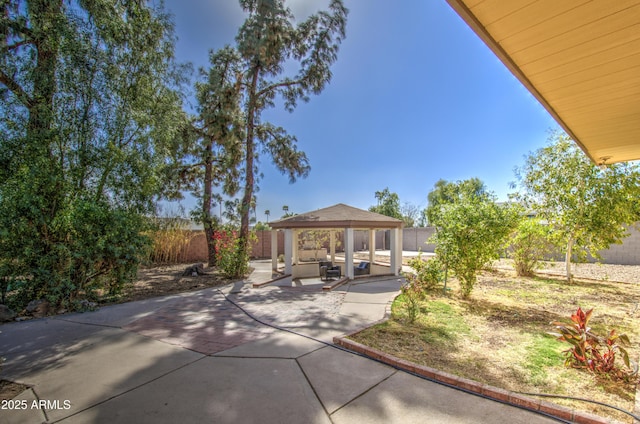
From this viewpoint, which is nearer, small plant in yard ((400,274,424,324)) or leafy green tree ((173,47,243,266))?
small plant in yard ((400,274,424,324))

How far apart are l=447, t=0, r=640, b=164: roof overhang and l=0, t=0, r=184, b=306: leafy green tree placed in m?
7.60

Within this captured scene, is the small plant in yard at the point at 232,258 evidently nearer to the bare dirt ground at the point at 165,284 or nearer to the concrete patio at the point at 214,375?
the bare dirt ground at the point at 165,284

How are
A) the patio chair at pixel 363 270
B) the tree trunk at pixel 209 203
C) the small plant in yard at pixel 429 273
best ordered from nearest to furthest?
the small plant in yard at pixel 429 273
the patio chair at pixel 363 270
the tree trunk at pixel 209 203

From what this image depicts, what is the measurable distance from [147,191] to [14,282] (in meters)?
3.09

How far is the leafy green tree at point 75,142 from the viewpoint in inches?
226

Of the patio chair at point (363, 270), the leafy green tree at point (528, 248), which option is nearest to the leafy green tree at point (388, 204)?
the leafy green tree at point (528, 248)

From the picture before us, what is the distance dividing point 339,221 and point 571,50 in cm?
812

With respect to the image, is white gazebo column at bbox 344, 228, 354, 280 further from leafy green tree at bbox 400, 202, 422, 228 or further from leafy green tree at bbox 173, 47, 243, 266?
leafy green tree at bbox 400, 202, 422, 228

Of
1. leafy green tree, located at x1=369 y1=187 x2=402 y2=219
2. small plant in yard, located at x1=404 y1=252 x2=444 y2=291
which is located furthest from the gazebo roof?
leafy green tree, located at x1=369 y1=187 x2=402 y2=219

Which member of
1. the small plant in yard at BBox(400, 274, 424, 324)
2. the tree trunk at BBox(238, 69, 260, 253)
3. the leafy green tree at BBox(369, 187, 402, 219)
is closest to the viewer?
the small plant in yard at BBox(400, 274, 424, 324)

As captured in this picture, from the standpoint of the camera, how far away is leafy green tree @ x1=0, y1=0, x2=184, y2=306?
5.73 m

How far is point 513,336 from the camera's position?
14.6 feet

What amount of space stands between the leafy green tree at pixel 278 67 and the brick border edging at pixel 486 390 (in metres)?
8.32

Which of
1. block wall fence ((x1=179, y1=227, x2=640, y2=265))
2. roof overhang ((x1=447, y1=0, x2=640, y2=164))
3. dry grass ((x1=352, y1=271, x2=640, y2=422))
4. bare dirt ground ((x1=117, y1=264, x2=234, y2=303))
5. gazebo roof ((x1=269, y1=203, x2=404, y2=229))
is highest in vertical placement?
roof overhang ((x1=447, y1=0, x2=640, y2=164))
